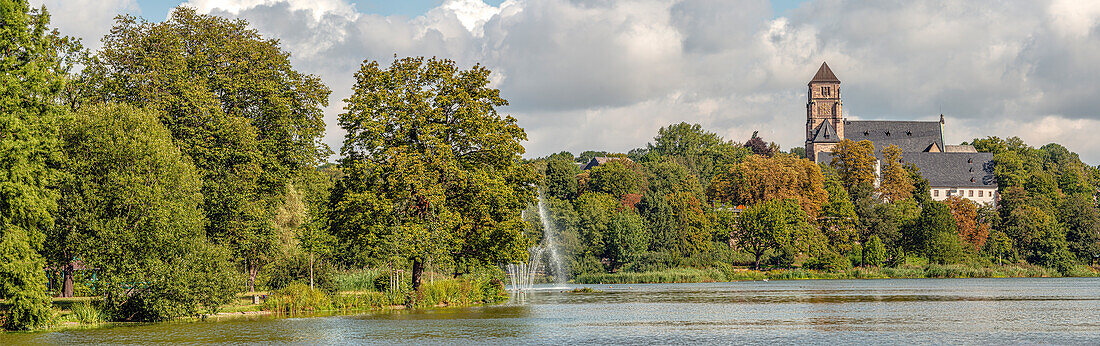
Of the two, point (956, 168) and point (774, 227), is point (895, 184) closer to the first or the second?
point (774, 227)

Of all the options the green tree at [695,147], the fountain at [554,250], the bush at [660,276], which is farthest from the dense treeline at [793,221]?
the green tree at [695,147]

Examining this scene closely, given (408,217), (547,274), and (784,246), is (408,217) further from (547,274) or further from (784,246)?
(784,246)

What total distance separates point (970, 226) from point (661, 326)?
312ft

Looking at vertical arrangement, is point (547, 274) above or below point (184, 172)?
below

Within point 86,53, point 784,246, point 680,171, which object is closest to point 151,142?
point 86,53

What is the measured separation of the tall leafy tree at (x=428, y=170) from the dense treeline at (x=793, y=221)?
140 feet

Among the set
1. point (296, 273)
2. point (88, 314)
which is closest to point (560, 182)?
point (296, 273)

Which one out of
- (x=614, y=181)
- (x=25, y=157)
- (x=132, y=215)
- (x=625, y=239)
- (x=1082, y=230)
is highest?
(x=614, y=181)

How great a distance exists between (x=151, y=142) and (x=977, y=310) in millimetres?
35281

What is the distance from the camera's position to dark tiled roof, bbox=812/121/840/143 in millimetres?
195500

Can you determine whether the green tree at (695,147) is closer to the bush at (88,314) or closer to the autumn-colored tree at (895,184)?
the autumn-colored tree at (895,184)

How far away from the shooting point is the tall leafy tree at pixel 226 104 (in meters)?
45.2

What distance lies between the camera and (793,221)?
4464 inches

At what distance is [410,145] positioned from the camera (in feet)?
162
